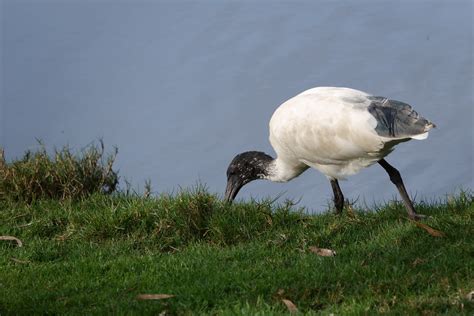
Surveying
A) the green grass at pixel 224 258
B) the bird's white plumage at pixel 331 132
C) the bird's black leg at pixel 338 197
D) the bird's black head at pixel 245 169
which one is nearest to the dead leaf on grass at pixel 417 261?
the green grass at pixel 224 258

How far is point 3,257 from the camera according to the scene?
862 centimetres

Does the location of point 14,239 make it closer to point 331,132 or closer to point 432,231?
point 331,132

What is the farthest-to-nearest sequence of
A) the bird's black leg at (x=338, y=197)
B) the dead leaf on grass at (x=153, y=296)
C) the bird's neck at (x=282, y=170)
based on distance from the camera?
the bird's neck at (x=282, y=170)
the bird's black leg at (x=338, y=197)
the dead leaf on grass at (x=153, y=296)

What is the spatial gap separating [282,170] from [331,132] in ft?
5.78

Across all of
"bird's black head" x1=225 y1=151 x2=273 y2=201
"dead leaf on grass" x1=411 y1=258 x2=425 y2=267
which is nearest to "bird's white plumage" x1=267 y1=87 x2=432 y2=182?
"bird's black head" x1=225 y1=151 x2=273 y2=201

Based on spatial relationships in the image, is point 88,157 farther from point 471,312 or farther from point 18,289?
point 471,312

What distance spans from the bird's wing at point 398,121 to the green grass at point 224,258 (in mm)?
844

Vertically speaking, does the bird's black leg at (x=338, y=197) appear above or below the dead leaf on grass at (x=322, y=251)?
above

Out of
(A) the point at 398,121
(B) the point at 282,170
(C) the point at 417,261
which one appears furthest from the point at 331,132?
(C) the point at 417,261

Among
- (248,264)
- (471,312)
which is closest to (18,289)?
(248,264)

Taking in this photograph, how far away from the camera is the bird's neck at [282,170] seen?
34.0 ft

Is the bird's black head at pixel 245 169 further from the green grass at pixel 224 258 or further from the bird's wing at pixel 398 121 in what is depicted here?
the bird's wing at pixel 398 121

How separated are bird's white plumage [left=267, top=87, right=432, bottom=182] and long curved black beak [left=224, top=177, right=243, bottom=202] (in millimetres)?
1270

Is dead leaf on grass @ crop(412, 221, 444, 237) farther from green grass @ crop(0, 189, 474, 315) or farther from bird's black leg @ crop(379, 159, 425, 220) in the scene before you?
bird's black leg @ crop(379, 159, 425, 220)
